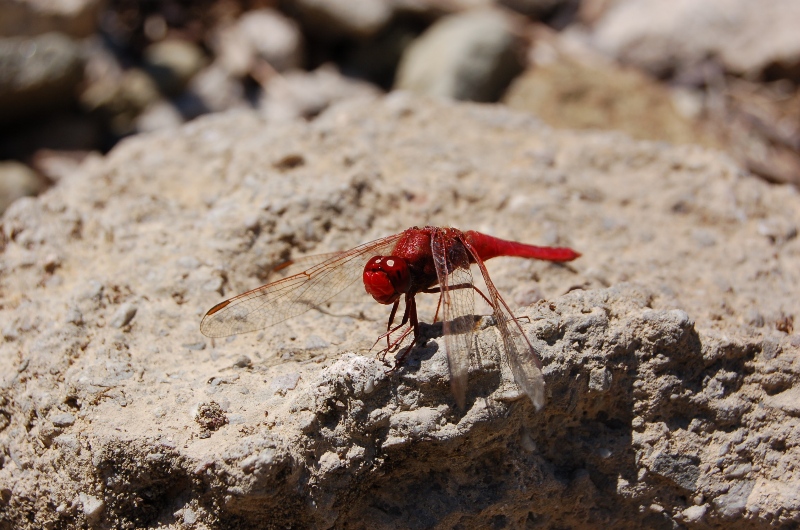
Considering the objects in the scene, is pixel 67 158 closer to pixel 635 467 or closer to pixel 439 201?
pixel 439 201

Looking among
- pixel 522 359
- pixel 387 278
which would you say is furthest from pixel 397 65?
pixel 522 359

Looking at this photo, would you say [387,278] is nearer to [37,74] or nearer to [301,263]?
[301,263]

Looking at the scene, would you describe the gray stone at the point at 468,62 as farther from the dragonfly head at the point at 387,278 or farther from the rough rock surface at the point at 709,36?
the dragonfly head at the point at 387,278

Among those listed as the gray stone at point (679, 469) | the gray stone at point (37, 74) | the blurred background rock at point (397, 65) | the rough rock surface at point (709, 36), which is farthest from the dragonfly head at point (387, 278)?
the rough rock surface at point (709, 36)

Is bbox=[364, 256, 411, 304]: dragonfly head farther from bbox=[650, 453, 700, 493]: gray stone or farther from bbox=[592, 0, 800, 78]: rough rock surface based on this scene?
bbox=[592, 0, 800, 78]: rough rock surface

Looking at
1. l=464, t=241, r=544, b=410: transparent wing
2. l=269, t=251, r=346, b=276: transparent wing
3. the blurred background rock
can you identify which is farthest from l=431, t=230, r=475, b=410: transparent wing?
the blurred background rock

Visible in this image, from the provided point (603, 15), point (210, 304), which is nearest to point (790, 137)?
point (603, 15)
